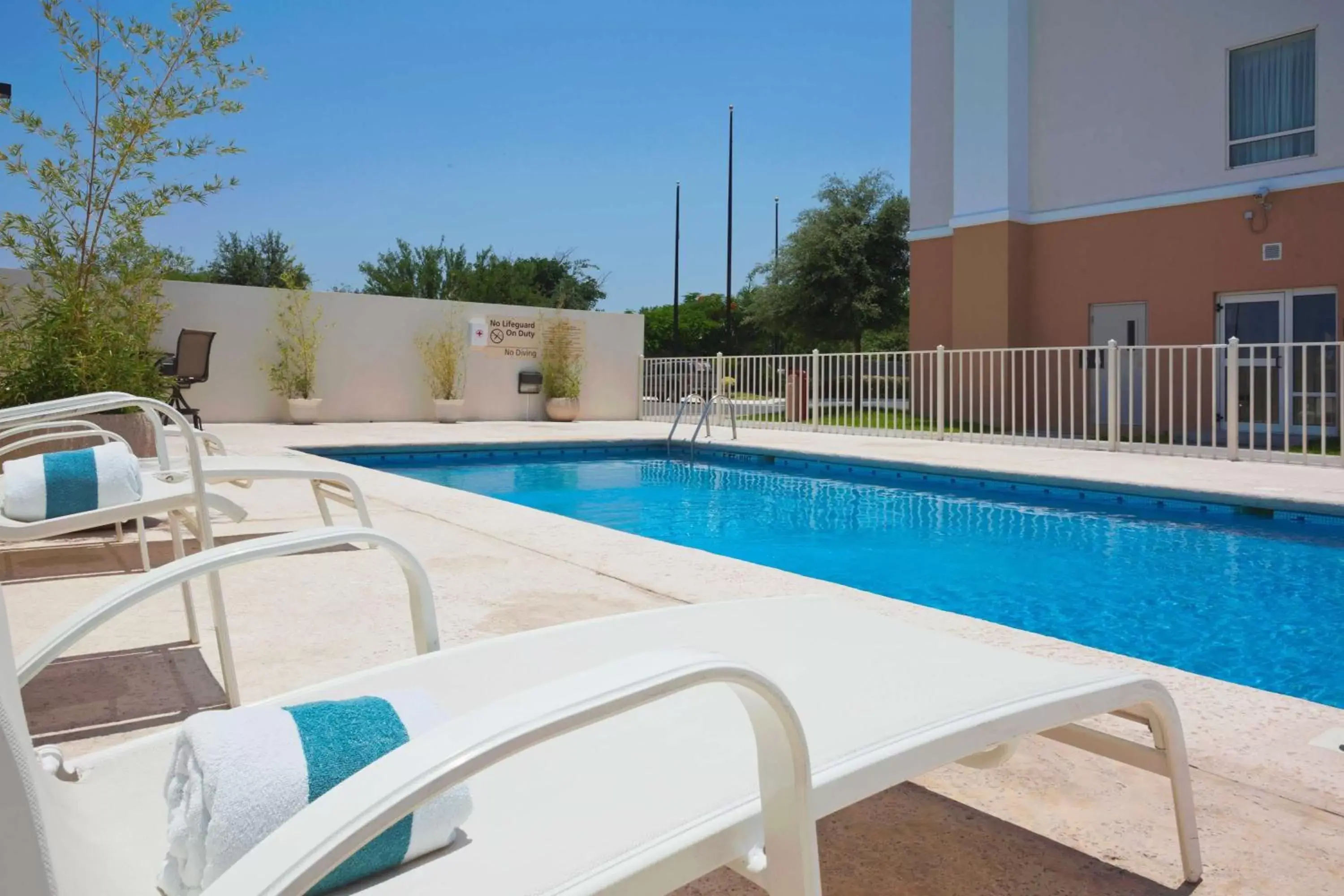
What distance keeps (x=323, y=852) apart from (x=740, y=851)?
1.41 feet

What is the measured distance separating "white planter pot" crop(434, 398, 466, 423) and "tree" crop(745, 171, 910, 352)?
8223mm

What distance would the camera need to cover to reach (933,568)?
5312 millimetres

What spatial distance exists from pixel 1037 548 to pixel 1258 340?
7596 millimetres

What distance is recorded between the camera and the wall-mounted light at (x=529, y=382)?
1499 cm

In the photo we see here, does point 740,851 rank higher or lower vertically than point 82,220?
lower

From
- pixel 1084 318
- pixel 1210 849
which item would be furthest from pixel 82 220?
pixel 1084 318

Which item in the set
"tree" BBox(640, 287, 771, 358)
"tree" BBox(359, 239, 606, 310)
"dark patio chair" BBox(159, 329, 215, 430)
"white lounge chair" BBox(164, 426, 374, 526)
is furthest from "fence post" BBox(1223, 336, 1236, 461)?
"tree" BBox(640, 287, 771, 358)

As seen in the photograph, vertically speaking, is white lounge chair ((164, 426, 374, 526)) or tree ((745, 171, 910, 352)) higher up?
tree ((745, 171, 910, 352))

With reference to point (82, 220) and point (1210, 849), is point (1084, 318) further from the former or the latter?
point (1210, 849)

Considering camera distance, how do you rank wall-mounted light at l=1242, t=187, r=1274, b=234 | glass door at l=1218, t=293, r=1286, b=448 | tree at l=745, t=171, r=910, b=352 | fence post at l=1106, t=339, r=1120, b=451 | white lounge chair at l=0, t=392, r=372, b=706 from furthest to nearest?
1. tree at l=745, t=171, r=910, b=352
2. wall-mounted light at l=1242, t=187, r=1274, b=234
3. glass door at l=1218, t=293, r=1286, b=448
4. fence post at l=1106, t=339, r=1120, b=451
5. white lounge chair at l=0, t=392, r=372, b=706

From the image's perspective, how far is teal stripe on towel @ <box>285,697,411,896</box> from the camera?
0.88 metres

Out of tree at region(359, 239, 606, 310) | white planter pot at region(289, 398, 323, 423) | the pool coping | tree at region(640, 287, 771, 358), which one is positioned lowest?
the pool coping

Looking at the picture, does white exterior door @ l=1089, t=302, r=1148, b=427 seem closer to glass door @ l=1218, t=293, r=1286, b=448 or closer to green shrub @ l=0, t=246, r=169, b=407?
glass door @ l=1218, t=293, r=1286, b=448

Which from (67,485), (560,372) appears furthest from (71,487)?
(560,372)
